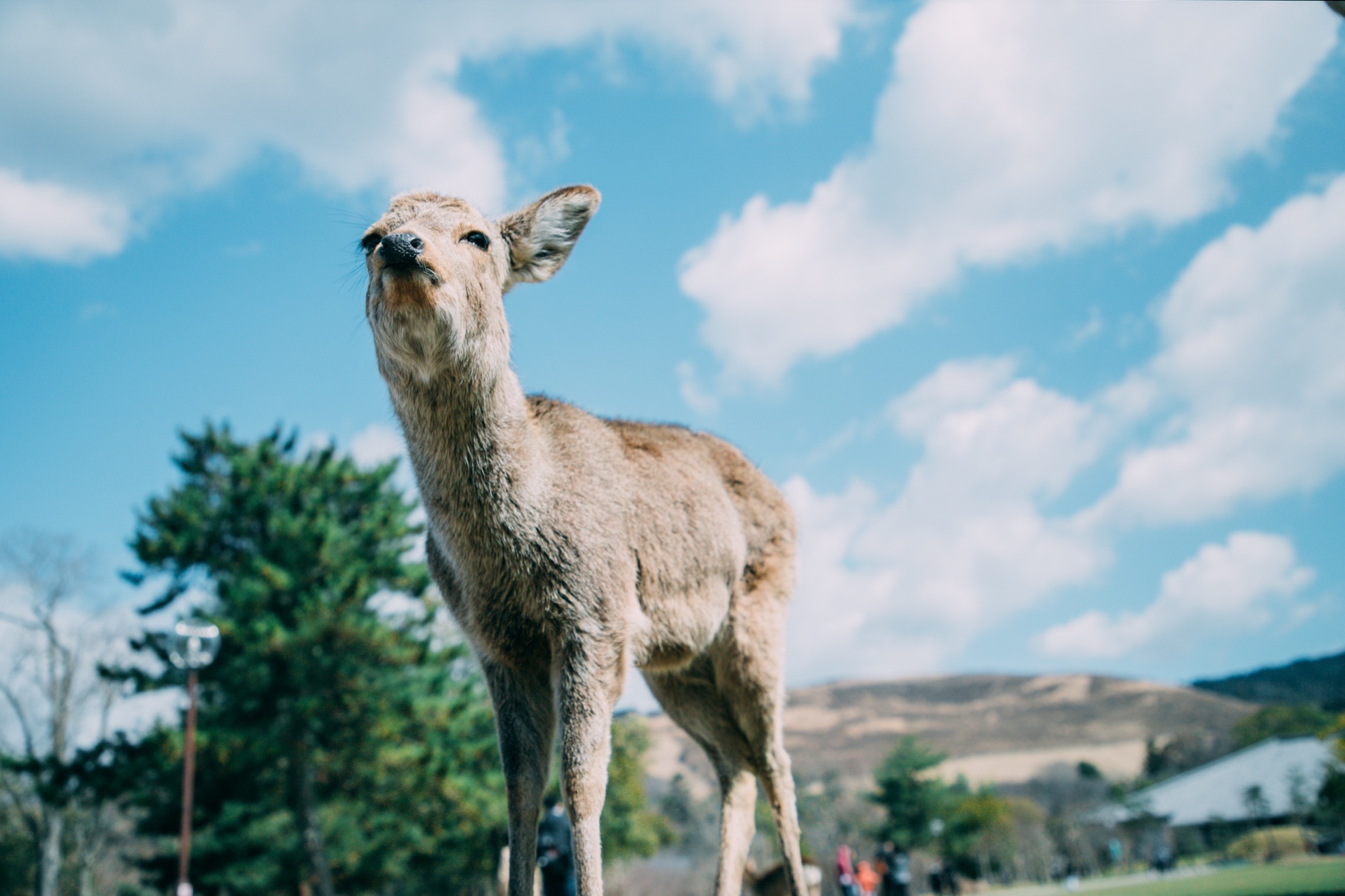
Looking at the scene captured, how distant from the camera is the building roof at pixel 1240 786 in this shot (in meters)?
60.8

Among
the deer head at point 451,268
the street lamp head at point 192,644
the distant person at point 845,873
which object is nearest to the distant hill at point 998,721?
the distant person at point 845,873

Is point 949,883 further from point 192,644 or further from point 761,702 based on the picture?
point 761,702

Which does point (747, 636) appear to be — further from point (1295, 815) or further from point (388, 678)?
point (1295, 815)

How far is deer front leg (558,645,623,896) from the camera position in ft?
9.84

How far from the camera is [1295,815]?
54.5m

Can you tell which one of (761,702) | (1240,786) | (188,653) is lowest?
(1240,786)

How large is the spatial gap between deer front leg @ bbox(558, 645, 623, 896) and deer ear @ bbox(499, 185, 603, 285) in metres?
1.81

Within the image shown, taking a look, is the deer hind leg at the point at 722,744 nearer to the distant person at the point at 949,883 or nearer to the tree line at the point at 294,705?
the tree line at the point at 294,705

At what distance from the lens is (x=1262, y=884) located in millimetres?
21047

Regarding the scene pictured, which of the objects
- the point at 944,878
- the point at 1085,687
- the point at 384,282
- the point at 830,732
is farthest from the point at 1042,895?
the point at 1085,687

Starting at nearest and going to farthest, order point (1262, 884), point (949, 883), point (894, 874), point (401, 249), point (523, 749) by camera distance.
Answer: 1. point (401, 249)
2. point (523, 749)
3. point (894, 874)
4. point (1262, 884)
5. point (949, 883)

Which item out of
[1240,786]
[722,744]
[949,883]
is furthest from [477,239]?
[1240,786]

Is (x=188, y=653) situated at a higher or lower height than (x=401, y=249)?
higher

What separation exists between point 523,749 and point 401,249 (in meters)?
2.04
